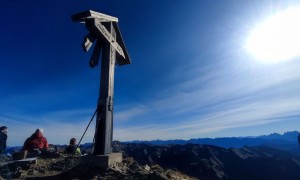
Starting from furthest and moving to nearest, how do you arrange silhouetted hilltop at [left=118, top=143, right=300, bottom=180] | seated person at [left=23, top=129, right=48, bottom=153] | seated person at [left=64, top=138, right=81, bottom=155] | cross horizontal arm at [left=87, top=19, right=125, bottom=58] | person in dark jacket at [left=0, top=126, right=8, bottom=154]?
silhouetted hilltop at [left=118, top=143, right=300, bottom=180], seated person at [left=64, top=138, right=81, bottom=155], seated person at [left=23, top=129, right=48, bottom=153], person in dark jacket at [left=0, top=126, right=8, bottom=154], cross horizontal arm at [left=87, top=19, right=125, bottom=58]

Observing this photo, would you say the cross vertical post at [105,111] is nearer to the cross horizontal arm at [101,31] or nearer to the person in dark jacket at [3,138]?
the cross horizontal arm at [101,31]

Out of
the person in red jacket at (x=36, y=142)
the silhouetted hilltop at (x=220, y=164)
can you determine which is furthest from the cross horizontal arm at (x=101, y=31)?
the silhouetted hilltop at (x=220, y=164)

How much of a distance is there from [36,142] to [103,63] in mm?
7617

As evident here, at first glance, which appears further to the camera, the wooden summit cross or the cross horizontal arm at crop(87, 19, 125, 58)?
the cross horizontal arm at crop(87, 19, 125, 58)

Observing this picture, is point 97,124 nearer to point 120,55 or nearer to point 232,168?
point 120,55

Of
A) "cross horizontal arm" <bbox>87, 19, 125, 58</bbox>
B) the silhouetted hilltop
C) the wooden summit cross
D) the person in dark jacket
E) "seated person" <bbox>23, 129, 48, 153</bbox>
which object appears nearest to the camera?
the wooden summit cross

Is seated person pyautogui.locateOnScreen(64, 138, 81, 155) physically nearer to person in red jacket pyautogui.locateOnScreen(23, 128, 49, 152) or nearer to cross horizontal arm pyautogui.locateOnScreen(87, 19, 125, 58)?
person in red jacket pyautogui.locateOnScreen(23, 128, 49, 152)

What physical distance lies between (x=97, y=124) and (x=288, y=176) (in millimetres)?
166743

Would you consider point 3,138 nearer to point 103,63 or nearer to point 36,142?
point 36,142

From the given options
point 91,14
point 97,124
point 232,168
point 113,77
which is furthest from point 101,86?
point 232,168

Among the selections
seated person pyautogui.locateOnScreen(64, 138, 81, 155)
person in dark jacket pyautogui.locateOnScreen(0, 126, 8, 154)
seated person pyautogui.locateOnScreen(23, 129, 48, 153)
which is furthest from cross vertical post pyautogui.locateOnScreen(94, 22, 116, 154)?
person in dark jacket pyautogui.locateOnScreen(0, 126, 8, 154)

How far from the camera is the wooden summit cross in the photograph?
753 cm

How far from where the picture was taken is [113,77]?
8195mm

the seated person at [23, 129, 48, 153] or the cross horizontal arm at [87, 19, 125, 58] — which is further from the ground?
the cross horizontal arm at [87, 19, 125, 58]
